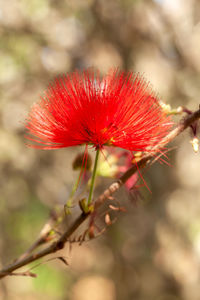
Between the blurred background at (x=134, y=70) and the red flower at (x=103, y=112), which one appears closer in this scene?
the red flower at (x=103, y=112)

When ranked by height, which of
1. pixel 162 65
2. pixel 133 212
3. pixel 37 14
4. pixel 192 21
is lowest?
pixel 133 212

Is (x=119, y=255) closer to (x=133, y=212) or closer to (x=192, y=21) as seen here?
(x=133, y=212)

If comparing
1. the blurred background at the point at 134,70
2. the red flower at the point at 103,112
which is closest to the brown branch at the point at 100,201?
the red flower at the point at 103,112

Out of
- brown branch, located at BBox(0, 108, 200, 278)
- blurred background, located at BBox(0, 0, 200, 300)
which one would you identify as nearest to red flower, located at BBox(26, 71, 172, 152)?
brown branch, located at BBox(0, 108, 200, 278)

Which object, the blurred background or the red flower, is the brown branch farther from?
the blurred background

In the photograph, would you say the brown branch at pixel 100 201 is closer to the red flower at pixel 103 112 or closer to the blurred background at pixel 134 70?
the red flower at pixel 103 112

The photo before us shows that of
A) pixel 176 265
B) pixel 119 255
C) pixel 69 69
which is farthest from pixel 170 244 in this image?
pixel 69 69

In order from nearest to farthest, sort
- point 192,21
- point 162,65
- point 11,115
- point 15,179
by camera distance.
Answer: point 192,21 → point 162,65 → point 11,115 → point 15,179
